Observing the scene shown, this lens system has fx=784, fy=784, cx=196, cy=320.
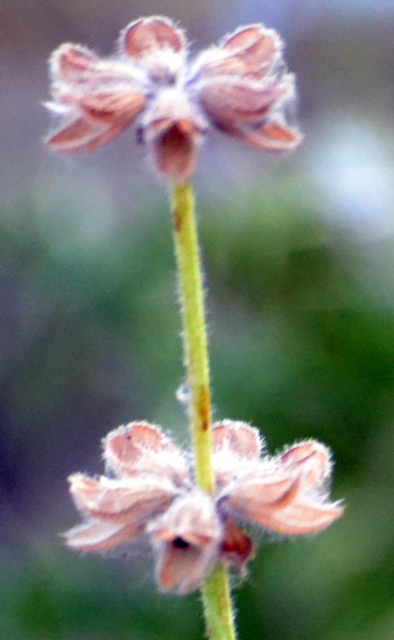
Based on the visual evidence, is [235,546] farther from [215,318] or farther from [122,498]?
[215,318]

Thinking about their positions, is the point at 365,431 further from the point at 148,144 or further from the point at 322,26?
the point at 322,26

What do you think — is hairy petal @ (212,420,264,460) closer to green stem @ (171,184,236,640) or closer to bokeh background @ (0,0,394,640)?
green stem @ (171,184,236,640)

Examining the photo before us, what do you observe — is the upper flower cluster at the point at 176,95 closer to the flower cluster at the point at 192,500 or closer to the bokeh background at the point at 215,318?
the flower cluster at the point at 192,500

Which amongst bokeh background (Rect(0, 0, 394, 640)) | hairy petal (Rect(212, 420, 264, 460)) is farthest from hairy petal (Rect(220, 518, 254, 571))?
bokeh background (Rect(0, 0, 394, 640))

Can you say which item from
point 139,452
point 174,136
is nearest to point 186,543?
point 139,452

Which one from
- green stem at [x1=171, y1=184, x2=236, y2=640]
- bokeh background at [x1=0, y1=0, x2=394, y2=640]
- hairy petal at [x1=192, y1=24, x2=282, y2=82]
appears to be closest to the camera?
green stem at [x1=171, y1=184, x2=236, y2=640]

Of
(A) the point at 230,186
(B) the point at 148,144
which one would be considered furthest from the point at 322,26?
(B) the point at 148,144

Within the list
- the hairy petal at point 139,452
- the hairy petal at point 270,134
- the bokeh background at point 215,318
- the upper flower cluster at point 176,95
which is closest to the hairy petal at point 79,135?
the upper flower cluster at point 176,95
